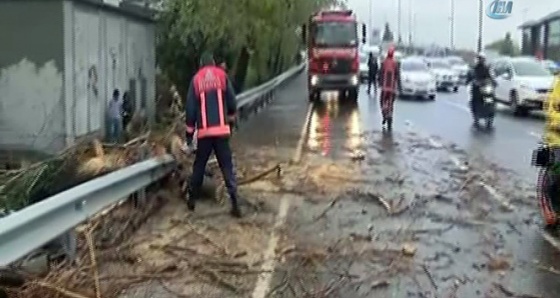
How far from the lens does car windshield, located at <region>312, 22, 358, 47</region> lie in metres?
34.4

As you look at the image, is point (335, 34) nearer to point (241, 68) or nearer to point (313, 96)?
point (313, 96)

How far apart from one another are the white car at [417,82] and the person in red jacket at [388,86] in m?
14.9

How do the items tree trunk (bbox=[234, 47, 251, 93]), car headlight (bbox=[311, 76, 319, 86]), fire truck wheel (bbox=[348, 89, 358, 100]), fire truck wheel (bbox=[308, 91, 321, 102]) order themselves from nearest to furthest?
1. tree trunk (bbox=[234, 47, 251, 93])
2. car headlight (bbox=[311, 76, 319, 86])
3. fire truck wheel (bbox=[348, 89, 358, 100])
4. fire truck wheel (bbox=[308, 91, 321, 102])

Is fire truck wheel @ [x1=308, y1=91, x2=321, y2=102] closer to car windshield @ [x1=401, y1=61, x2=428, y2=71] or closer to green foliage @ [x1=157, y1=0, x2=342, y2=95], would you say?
green foliage @ [x1=157, y1=0, x2=342, y2=95]

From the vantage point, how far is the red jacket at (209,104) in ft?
31.3

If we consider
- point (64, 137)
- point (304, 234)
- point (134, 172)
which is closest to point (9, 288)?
point (134, 172)

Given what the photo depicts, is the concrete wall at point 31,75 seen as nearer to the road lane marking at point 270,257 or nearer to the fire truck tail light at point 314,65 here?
the road lane marking at point 270,257

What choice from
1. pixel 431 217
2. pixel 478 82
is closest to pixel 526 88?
pixel 478 82

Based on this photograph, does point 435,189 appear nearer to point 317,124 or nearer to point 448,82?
point 317,124

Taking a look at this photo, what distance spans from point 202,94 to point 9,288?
3.62 meters

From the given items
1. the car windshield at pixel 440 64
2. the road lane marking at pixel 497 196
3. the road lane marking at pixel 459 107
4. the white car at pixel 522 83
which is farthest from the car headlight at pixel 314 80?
the road lane marking at pixel 497 196

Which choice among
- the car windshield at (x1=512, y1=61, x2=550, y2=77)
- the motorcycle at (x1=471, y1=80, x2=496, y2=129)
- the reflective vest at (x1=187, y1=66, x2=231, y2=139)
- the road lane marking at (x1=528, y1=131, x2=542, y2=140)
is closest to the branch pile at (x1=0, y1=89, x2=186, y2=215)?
the reflective vest at (x1=187, y1=66, x2=231, y2=139)

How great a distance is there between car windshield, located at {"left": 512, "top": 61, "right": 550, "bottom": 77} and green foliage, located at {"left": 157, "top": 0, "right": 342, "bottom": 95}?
26.7 feet

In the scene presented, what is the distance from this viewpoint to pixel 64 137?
648 inches
